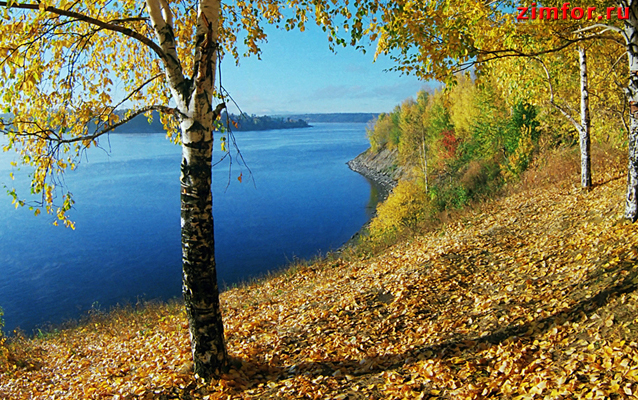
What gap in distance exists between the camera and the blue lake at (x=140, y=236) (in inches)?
1179

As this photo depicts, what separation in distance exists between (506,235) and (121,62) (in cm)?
1020

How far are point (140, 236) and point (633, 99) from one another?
4098 centimetres

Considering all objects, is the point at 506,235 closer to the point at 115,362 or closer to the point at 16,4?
the point at 115,362

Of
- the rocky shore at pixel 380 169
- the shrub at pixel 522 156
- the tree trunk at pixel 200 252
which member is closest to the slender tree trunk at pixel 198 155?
the tree trunk at pixel 200 252

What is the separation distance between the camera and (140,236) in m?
40.4

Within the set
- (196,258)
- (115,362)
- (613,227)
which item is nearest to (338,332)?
(196,258)

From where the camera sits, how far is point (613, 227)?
8.15 meters

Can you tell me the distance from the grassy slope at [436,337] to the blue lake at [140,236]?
16.4 meters

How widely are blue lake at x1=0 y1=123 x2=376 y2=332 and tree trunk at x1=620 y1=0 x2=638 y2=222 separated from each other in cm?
1996

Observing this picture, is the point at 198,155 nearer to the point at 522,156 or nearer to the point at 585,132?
the point at 585,132

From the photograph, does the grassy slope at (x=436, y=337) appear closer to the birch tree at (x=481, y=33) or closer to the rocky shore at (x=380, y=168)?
the birch tree at (x=481, y=33)

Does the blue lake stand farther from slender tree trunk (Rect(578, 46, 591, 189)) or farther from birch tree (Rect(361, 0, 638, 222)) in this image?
birch tree (Rect(361, 0, 638, 222))

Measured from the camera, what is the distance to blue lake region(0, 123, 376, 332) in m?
29.9

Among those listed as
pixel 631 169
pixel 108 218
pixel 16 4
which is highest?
pixel 16 4
